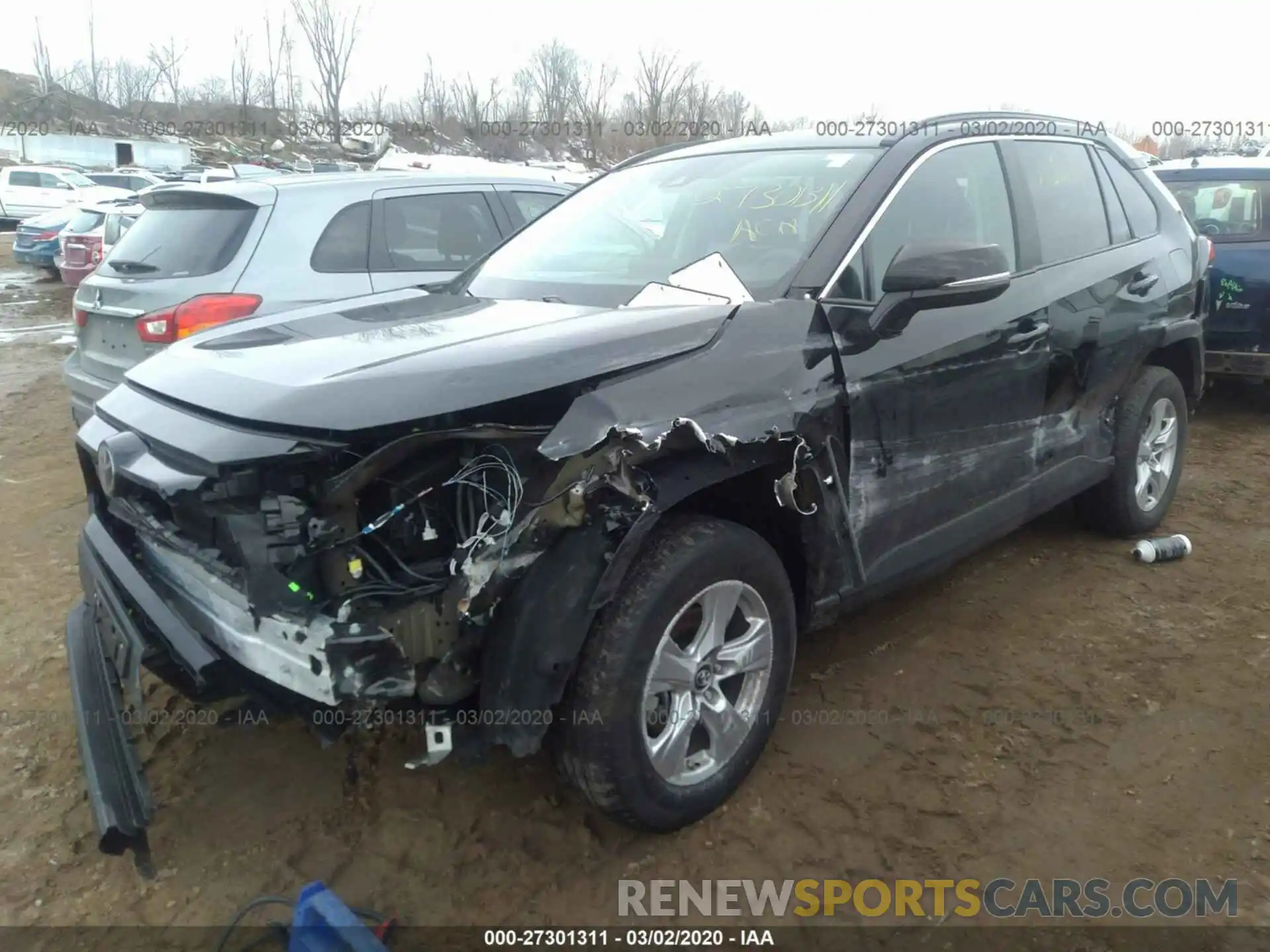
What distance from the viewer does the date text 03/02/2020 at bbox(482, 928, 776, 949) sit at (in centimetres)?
229

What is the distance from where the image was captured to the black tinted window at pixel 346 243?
5141mm

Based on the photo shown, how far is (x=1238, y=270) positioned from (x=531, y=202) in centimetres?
476

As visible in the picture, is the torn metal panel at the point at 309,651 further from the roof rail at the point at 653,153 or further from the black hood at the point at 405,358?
the roof rail at the point at 653,153

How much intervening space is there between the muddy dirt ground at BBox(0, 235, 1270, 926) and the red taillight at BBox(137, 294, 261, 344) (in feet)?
4.86

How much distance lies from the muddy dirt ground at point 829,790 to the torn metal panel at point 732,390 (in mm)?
1129

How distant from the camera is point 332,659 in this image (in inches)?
78.1

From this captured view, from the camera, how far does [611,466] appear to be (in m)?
2.16

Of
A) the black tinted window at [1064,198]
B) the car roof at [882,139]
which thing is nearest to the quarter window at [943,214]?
the car roof at [882,139]

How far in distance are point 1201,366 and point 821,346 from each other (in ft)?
9.74

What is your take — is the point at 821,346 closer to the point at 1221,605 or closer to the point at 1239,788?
the point at 1239,788

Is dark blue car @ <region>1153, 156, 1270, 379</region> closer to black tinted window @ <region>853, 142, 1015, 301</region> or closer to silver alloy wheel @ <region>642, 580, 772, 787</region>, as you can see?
black tinted window @ <region>853, 142, 1015, 301</region>

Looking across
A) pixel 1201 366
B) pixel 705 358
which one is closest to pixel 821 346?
pixel 705 358
